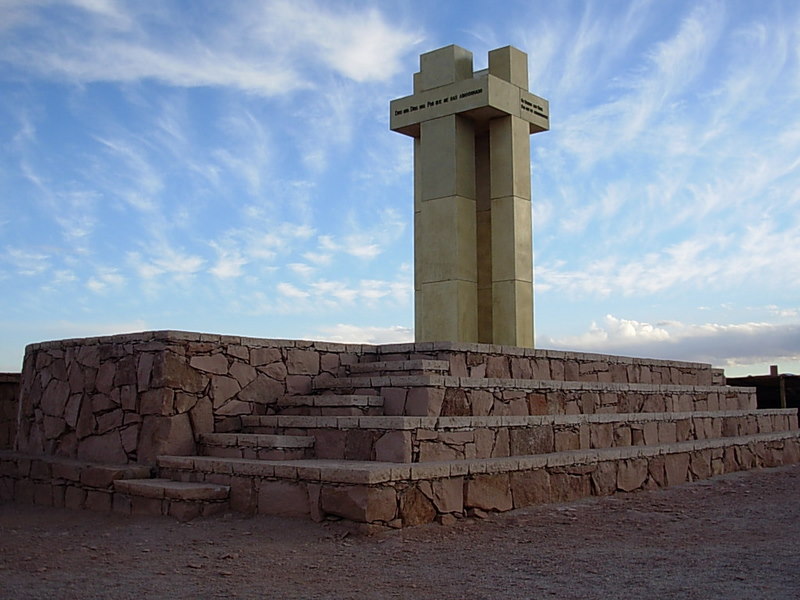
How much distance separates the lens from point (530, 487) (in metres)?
7.54

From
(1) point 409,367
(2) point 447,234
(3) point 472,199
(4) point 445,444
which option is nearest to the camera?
Result: (4) point 445,444

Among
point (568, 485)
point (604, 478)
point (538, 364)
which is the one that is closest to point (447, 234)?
point (538, 364)

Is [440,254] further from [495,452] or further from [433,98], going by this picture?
[495,452]

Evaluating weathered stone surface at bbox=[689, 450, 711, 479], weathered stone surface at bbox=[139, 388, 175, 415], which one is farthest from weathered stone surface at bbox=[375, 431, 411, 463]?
weathered stone surface at bbox=[689, 450, 711, 479]

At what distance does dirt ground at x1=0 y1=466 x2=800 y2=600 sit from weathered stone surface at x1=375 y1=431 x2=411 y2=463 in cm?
70

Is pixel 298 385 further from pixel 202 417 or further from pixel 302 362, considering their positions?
pixel 202 417

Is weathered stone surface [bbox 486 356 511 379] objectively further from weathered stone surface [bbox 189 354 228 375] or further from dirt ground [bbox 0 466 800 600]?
weathered stone surface [bbox 189 354 228 375]

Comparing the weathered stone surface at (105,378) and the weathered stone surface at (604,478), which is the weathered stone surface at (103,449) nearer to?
the weathered stone surface at (105,378)

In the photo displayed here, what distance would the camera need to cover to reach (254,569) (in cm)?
525

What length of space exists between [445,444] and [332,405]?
1.25 metres

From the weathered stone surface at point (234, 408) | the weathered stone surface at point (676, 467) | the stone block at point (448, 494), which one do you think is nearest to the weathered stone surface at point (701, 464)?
the weathered stone surface at point (676, 467)

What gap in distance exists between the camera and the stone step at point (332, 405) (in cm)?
777

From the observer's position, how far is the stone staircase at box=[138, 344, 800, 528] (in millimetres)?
6457

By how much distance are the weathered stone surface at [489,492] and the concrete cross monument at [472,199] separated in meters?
4.74
